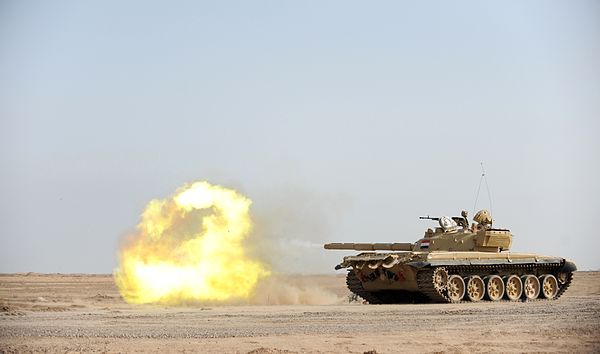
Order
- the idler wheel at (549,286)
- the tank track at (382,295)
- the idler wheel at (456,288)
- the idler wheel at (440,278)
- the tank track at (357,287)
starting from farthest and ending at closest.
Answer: the idler wheel at (549,286) < the tank track at (357,287) < the tank track at (382,295) < the idler wheel at (456,288) < the idler wheel at (440,278)

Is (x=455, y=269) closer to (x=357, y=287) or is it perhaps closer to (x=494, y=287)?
(x=494, y=287)

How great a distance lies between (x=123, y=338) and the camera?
2152 cm

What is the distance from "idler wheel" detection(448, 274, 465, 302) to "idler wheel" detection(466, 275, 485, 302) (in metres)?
0.30

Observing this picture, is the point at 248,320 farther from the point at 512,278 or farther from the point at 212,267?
the point at 512,278

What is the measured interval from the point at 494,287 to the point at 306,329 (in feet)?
49.1

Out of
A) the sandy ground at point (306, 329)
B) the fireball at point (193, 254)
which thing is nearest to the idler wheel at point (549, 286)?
the sandy ground at point (306, 329)

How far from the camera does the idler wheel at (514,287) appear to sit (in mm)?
37094

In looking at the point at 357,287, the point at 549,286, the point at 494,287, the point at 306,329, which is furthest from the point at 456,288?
the point at 306,329

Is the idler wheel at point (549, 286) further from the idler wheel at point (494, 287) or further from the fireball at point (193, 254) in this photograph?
the fireball at point (193, 254)

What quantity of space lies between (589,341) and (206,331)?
28.7 ft

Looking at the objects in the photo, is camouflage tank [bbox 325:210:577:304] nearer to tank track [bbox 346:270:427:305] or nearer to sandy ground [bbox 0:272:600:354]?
tank track [bbox 346:270:427:305]

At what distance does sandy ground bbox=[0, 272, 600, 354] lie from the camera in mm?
19891

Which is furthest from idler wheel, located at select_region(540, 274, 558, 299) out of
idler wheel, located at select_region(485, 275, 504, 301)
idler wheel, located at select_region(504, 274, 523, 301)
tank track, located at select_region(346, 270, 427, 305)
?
tank track, located at select_region(346, 270, 427, 305)

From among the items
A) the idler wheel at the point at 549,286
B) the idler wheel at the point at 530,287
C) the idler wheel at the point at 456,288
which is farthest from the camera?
the idler wheel at the point at 549,286
